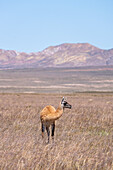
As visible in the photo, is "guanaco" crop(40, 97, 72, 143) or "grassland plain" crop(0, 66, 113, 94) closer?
"guanaco" crop(40, 97, 72, 143)

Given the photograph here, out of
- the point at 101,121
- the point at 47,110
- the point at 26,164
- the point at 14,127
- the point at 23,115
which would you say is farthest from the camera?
the point at 23,115

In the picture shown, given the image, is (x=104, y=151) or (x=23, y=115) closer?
(x=104, y=151)

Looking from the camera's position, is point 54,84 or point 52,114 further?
point 54,84

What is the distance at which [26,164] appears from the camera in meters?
6.26

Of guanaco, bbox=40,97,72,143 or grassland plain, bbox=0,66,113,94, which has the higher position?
guanaco, bbox=40,97,72,143

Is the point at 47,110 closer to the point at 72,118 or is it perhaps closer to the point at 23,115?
the point at 72,118

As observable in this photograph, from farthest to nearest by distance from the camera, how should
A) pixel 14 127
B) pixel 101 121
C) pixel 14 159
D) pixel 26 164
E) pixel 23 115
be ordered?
pixel 23 115
pixel 101 121
pixel 14 127
pixel 14 159
pixel 26 164

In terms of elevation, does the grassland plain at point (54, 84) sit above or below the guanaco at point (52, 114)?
below

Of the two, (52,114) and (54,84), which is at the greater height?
(52,114)

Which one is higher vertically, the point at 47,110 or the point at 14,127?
the point at 47,110

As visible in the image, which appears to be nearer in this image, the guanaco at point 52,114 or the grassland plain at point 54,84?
the guanaco at point 52,114

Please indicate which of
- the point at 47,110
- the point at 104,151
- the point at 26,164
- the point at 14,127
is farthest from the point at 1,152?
the point at 14,127

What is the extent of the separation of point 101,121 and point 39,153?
7.55 m

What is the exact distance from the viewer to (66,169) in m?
6.29
